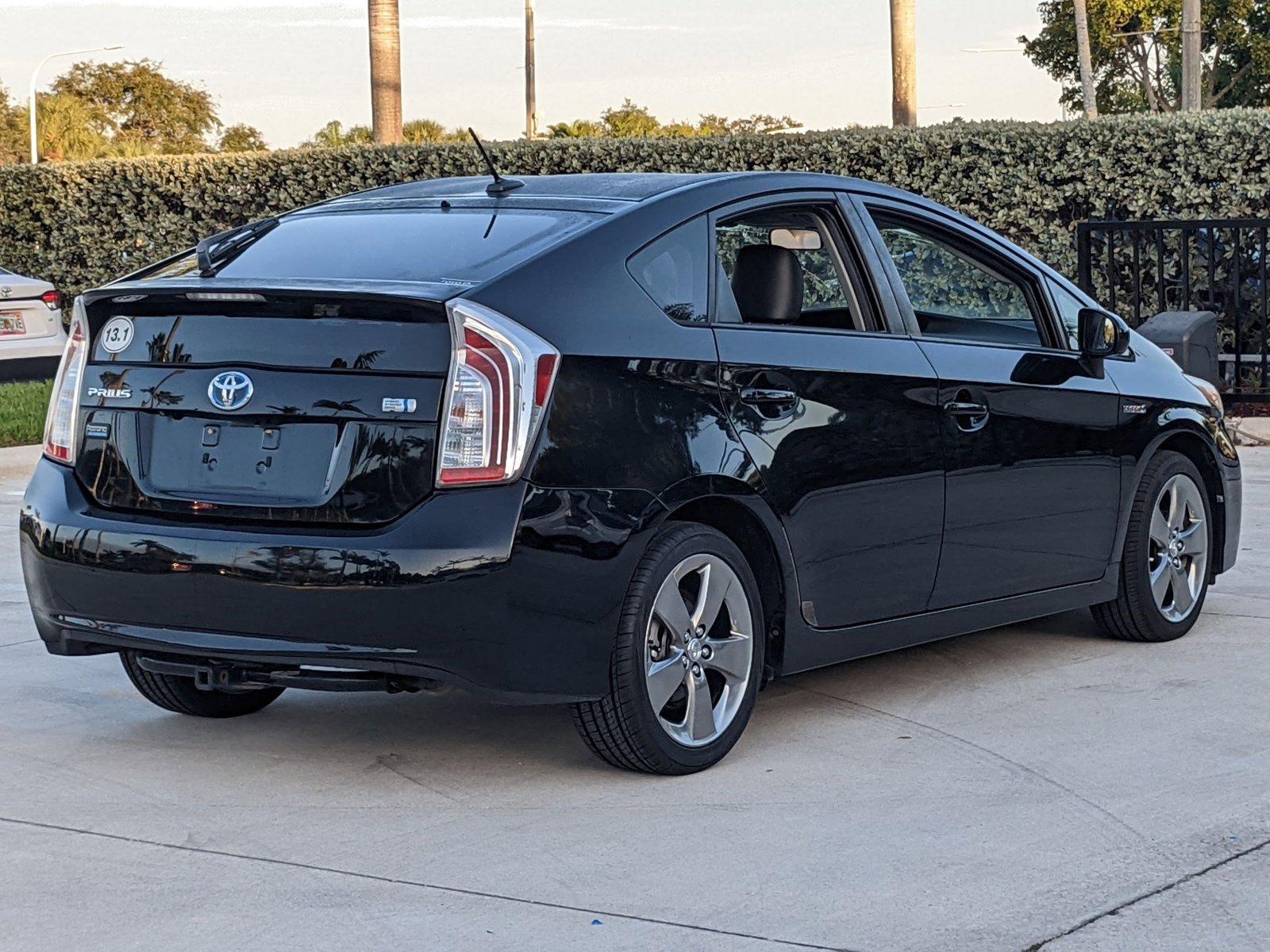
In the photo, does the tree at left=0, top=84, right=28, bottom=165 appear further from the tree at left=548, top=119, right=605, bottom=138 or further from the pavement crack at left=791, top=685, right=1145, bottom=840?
the pavement crack at left=791, top=685, right=1145, bottom=840

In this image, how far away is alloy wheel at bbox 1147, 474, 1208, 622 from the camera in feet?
22.0

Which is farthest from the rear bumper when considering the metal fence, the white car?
the white car

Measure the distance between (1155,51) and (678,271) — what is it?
59640 millimetres

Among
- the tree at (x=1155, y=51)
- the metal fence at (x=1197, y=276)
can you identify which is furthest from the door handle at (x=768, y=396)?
the tree at (x=1155, y=51)

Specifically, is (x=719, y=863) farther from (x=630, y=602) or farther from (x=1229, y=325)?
(x=1229, y=325)

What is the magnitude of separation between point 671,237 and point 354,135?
54283 mm

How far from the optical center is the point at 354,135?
5794 centimetres

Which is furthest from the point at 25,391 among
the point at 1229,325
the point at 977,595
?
the point at 977,595

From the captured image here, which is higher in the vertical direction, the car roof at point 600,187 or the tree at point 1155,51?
the tree at point 1155,51

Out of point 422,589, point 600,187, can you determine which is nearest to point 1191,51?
point 600,187

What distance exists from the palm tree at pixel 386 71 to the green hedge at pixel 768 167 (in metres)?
1.66

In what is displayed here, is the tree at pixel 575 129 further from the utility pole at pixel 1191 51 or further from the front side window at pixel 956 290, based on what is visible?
the front side window at pixel 956 290

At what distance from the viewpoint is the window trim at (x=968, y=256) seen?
19.0 feet

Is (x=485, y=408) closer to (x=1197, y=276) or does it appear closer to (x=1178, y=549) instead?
(x=1178, y=549)
